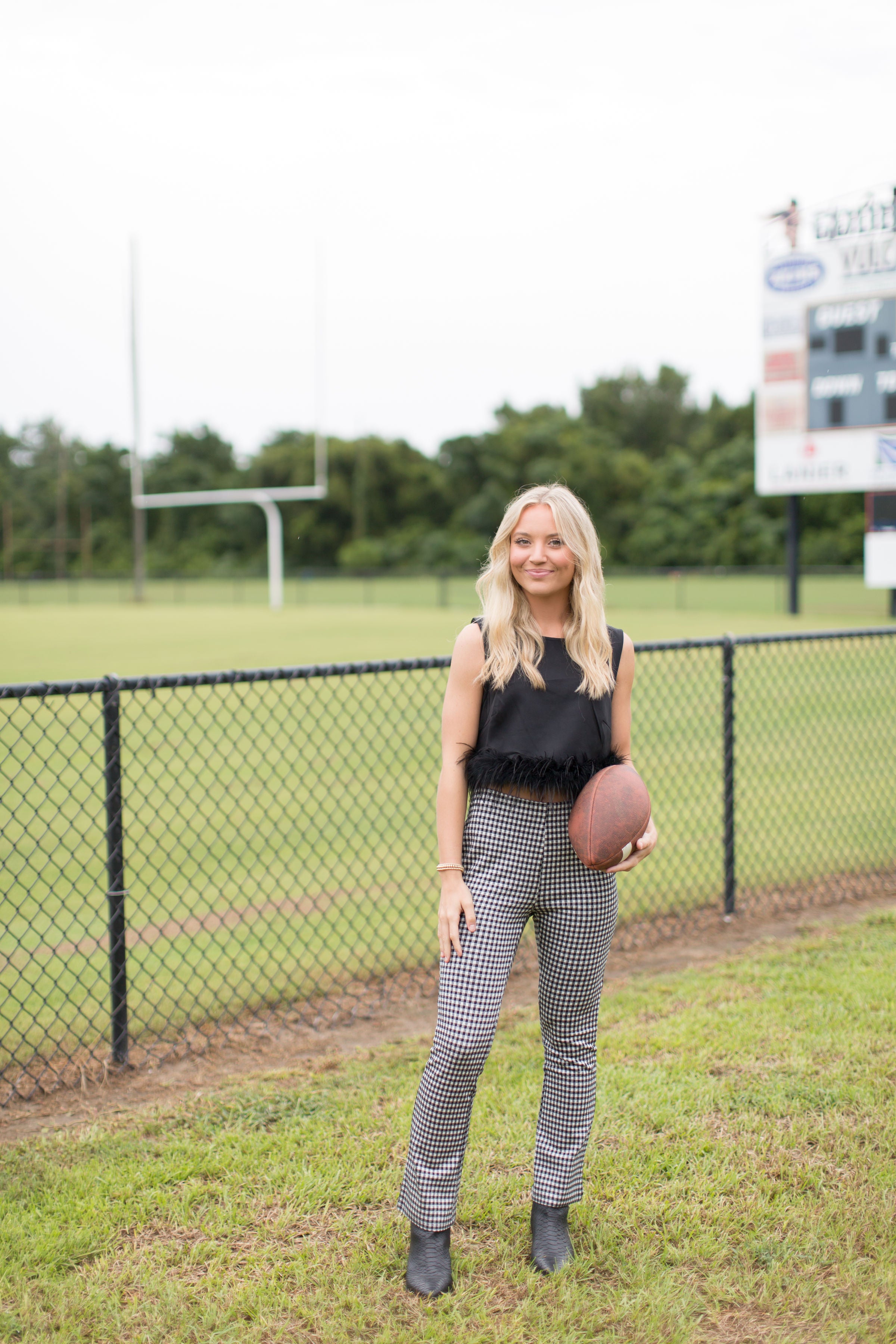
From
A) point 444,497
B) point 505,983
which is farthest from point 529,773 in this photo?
point 444,497

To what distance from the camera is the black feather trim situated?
2281mm

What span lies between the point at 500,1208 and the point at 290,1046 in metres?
1.22

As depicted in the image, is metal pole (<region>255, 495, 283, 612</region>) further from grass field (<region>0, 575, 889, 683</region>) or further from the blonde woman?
the blonde woman

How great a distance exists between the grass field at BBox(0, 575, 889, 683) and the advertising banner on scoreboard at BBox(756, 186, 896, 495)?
336 cm

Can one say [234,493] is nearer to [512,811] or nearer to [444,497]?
[444,497]

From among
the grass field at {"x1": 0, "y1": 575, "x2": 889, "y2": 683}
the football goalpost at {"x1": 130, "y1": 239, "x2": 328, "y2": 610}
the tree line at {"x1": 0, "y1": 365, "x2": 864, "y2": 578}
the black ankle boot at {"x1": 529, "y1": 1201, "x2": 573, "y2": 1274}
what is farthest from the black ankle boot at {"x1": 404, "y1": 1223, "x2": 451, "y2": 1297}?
the tree line at {"x1": 0, "y1": 365, "x2": 864, "y2": 578}

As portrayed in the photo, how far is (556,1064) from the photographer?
2.43 m

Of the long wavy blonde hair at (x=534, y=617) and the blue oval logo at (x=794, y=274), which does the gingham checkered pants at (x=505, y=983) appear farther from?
the blue oval logo at (x=794, y=274)

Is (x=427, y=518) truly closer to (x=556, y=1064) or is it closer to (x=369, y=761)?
(x=369, y=761)

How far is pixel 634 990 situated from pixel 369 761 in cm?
485

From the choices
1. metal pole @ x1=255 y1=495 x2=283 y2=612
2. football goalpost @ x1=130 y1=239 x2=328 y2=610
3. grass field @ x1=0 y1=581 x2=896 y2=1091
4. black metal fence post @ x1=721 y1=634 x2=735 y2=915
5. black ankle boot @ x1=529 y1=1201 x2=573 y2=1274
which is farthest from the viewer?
football goalpost @ x1=130 y1=239 x2=328 y2=610

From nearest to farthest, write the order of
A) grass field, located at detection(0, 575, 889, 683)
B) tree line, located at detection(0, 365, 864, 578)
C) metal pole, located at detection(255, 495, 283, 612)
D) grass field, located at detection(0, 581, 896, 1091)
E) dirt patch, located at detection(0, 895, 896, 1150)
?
dirt patch, located at detection(0, 895, 896, 1150)
grass field, located at detection(0, 581, 896, 1091)
grass field, located at detection(0, 575, 889, 683)
metal pole, located at detection(255, 495, 283, 612)
tree line, located at detection(0, 365, 864, 578)

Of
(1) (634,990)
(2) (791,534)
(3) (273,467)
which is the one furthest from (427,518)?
(1) (634,990)

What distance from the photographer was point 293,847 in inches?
235
